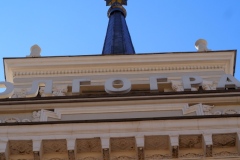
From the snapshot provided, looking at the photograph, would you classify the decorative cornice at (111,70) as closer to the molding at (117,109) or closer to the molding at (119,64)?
the molding at (119,64)

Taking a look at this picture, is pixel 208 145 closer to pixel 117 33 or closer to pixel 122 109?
pixel 122 109

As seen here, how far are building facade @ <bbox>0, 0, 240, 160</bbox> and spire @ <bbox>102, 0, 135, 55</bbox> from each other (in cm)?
722

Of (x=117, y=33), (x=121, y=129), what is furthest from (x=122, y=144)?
(x=117, y=33)

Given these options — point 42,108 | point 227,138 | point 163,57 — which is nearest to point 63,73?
point 163,57

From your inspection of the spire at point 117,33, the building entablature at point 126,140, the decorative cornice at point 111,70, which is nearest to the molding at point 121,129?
the building entablature at point 126,140

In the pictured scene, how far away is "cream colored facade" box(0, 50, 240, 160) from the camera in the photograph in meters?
16.4

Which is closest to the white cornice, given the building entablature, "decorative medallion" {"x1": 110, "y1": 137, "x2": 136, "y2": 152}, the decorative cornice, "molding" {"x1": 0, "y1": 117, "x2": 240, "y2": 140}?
the decorative cornice

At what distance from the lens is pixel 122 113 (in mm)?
19844

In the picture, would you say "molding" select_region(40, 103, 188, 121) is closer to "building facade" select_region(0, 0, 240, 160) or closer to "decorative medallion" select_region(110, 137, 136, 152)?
"building facade" select_region(0, 0, 240, 160)

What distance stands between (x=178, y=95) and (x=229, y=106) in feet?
5.29

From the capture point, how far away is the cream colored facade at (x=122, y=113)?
53.9 ft

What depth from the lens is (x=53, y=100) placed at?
19828mm

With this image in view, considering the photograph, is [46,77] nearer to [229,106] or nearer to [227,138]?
[229,106]

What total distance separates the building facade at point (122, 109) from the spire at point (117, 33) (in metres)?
7.22
